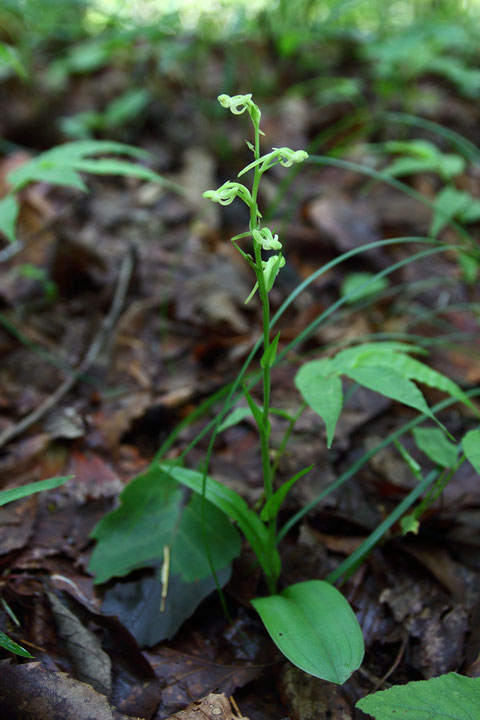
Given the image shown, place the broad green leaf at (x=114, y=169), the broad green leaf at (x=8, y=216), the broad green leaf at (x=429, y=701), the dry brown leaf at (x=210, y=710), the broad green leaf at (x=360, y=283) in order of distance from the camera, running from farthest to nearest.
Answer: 1. the broad green leaf at (x=360, y=283)
2. the broad green leaf at (x=114, y=169)
3. the broad green leaf at (x=8, y=216)
4. the dry brown leaf at (x=210, y=710)
5. the broad green leaf at (x=429, y=701)

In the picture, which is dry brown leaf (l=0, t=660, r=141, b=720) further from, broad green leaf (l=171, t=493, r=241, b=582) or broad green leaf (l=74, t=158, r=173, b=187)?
broad green leaf (l=74, t=158, r=173, b=187)

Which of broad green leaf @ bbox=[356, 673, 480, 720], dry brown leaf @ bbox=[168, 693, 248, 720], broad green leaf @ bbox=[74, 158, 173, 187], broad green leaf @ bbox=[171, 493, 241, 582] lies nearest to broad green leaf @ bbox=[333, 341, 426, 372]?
broad green leaf @ bbox=[171, 493, 241, 582]

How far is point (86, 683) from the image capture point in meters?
1.01

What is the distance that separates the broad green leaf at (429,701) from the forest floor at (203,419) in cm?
18

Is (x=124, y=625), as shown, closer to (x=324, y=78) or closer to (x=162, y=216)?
(x=162, y=216)

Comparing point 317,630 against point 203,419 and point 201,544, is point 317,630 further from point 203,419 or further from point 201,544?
point 203,419

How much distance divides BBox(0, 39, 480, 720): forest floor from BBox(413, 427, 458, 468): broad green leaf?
0.19 meters

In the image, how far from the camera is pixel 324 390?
1.08 metres

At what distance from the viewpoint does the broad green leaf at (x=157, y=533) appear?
4.08 ft

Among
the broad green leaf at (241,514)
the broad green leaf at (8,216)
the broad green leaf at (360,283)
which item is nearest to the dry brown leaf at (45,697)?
the broad green leaf at (241,514)

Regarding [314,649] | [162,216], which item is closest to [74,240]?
[162,216]

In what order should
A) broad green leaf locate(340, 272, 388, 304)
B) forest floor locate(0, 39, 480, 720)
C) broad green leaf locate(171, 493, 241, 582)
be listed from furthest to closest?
broad green leaf locate(340, 272, 388, 304) < broad green leaf locate(171, 493, 241, 582) < forest floor locate(0, 39, 480, 720)

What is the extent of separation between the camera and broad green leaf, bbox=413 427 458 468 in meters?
1.25

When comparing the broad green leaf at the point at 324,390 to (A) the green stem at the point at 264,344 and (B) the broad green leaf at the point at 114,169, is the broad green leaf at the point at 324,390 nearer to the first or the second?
(A) the green stem at the point at 264,344
